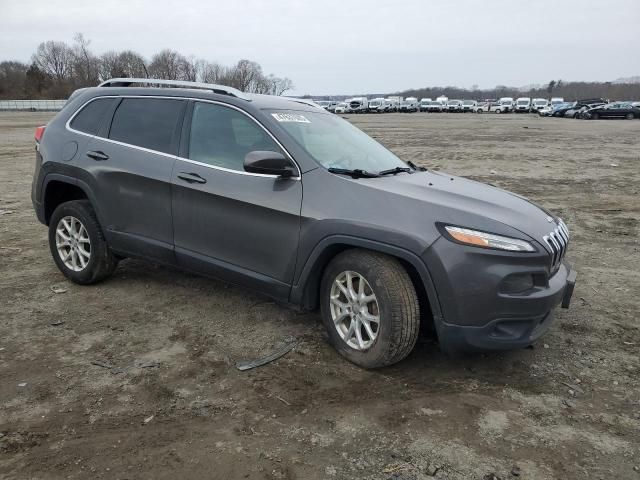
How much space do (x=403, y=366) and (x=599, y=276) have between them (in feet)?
9.90

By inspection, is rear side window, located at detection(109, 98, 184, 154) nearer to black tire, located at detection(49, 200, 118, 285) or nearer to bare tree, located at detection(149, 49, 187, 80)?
black tire, located at detection(49, 200, 118, 285)

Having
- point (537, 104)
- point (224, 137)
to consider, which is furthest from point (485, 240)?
point (537, 104)

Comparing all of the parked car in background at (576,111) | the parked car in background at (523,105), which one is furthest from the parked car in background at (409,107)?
the parked car in background at (576,111)

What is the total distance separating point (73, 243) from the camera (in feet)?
16.6

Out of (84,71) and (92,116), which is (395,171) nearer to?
(92,116)

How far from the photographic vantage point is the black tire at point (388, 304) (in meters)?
3.34

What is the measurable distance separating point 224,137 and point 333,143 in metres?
0.86

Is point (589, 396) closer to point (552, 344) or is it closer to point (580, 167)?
point (552, 344)

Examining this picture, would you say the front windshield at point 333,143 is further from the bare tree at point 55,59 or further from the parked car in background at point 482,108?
the bare tree at point 55,59

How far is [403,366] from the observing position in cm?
370

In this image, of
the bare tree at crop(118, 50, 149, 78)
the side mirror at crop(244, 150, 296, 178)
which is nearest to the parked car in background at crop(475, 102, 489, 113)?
the bare tree at crop(118, 50, 149, 78)

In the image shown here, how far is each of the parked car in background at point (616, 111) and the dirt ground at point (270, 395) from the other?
163 feet

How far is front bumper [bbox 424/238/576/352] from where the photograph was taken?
3.14 meters

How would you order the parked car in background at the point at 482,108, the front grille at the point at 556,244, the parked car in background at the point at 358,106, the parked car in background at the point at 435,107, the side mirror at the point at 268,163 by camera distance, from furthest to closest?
the parked car in background at the point at 482,108, the parked car in background at the point at 435,107, the parked car in background at the point at 358,106, the side mirror at the point at 268,163, the front grille at the point at 556,244
